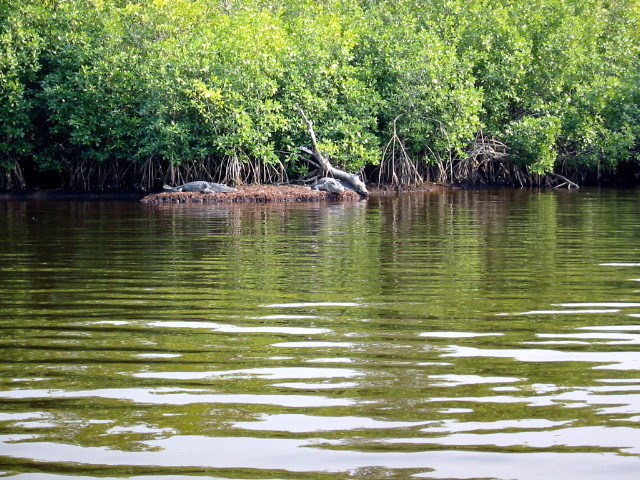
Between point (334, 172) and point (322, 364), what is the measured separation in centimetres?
1786

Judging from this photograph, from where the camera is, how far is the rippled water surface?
3.12 m

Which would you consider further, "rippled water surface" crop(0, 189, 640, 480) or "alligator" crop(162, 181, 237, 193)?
"alligator" crop(162, 181, 237, 193)

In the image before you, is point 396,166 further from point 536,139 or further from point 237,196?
point 237,196

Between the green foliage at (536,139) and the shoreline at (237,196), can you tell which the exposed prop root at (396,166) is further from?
the green foliage at (536,139)

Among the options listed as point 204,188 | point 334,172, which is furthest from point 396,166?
point 204,188

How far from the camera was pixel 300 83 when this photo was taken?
2270cm

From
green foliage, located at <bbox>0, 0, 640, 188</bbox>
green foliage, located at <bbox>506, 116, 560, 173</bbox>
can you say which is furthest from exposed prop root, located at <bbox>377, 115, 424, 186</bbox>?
green foliage, located at <bbox>506, 116, 560, 173</bbox>

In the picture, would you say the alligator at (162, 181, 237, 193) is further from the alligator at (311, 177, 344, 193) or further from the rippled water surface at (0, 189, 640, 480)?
the rippled water surface at (0, 189, 640, 480)

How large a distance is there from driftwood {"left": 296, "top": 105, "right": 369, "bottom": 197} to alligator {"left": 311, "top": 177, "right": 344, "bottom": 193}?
542mm

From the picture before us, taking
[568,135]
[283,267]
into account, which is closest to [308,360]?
[283,267]

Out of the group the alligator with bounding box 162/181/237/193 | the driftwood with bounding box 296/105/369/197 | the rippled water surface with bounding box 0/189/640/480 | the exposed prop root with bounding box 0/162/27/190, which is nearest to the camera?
the rippled water surface with bounding box 0/189/640/480

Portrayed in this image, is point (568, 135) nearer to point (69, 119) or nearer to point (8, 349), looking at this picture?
point (69, 119)

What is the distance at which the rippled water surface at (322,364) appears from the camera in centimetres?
312

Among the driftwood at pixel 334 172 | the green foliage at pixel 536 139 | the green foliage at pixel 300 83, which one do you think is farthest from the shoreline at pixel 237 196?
the green foliage at pixel 536 139
